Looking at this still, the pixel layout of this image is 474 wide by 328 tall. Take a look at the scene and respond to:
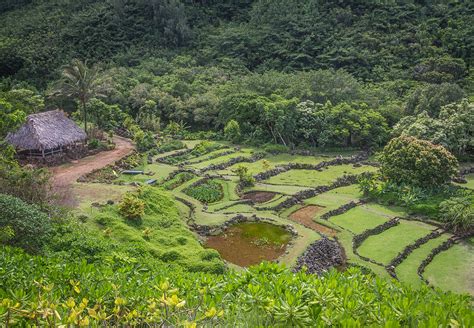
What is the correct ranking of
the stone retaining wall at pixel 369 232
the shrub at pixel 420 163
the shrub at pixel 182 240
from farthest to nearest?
the shrub at pixel 420 163 < the stone retaining wall at pixel 369 232 < the shrub at pixel 182 240

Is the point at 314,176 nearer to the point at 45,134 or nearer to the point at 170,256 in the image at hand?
the point at 170,256

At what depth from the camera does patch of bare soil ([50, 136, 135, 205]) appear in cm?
2870

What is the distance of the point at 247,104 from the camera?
163 feet

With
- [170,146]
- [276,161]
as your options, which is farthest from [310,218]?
[170,146]

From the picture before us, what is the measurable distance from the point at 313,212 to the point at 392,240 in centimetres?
608

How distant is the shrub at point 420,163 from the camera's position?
3416cm

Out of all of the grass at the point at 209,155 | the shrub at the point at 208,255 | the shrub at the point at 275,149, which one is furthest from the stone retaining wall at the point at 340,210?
the grass at the point at 209,155

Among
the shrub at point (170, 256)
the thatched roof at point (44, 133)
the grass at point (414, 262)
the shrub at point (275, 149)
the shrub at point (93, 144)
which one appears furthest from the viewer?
the shrub at point (275, 149)

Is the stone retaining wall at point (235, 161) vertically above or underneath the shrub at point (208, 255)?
underneath

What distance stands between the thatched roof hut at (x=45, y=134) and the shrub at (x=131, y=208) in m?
12.9

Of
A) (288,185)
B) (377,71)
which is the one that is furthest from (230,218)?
(377,71)

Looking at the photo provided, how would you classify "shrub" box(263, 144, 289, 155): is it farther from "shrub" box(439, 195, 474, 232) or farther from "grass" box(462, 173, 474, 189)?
"shrub" box(439, 195, 474, 232)

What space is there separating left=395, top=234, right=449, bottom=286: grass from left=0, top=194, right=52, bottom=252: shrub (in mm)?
18126

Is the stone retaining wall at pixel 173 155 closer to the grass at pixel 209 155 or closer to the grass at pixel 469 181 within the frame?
the grass at pixel 209 155
